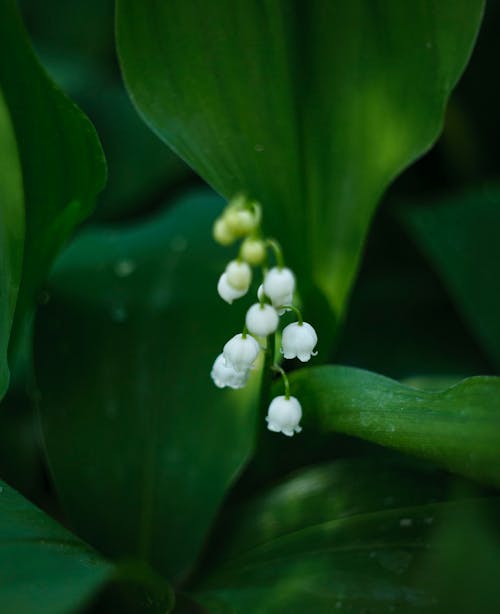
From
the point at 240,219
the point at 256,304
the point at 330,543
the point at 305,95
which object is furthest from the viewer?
the point at 305,95

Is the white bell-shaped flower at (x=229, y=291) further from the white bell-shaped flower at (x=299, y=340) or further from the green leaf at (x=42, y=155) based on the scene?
the green leaf at (x=42, y=155)

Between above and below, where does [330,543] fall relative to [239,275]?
below

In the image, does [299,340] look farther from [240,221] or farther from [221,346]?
[221,346]

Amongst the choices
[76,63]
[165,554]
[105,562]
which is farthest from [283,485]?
[76,63]

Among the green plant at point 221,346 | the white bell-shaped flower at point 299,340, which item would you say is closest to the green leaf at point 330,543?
the green plant at point 221,346

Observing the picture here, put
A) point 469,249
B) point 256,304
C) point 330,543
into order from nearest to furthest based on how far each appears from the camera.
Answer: point 256,304 < point 330,543 < point 469,249

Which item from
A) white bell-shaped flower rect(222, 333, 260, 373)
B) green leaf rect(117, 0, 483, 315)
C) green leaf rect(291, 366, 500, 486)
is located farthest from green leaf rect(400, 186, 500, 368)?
white bell-shaped flower rect(222, 333, 260, 373)

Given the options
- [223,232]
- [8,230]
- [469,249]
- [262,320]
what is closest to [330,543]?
[262,320]
